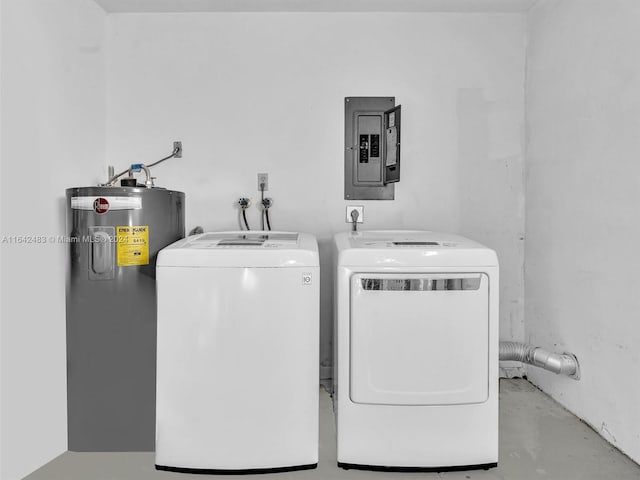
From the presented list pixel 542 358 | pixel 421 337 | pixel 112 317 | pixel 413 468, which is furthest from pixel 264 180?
pixel 542 358

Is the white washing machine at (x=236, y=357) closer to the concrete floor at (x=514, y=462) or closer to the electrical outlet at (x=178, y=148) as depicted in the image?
the concrete floor at (x=514, y=462)

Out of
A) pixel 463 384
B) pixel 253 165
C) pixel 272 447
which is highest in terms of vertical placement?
pixel 253 165

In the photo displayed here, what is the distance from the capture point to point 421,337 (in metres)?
1.60

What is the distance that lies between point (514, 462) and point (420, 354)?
0.59m

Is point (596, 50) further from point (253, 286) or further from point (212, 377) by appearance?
point (212, 377)

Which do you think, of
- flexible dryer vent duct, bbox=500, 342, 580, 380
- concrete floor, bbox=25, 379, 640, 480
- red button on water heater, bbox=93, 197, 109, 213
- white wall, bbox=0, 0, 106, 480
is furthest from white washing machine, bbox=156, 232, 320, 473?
flexible dryer vent duct, bbox=500, 342, 580, 380

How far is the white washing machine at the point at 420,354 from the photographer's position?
5.23 ft

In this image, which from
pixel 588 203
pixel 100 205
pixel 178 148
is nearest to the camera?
pixel 100 205

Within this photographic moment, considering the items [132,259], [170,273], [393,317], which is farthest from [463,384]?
[132,259]

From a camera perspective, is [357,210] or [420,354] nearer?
[420,354]

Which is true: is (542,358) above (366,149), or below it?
below

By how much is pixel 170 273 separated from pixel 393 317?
0.82 m

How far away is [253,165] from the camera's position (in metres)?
2.42

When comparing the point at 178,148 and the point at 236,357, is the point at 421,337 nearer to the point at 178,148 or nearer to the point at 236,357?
the point at 236,357
